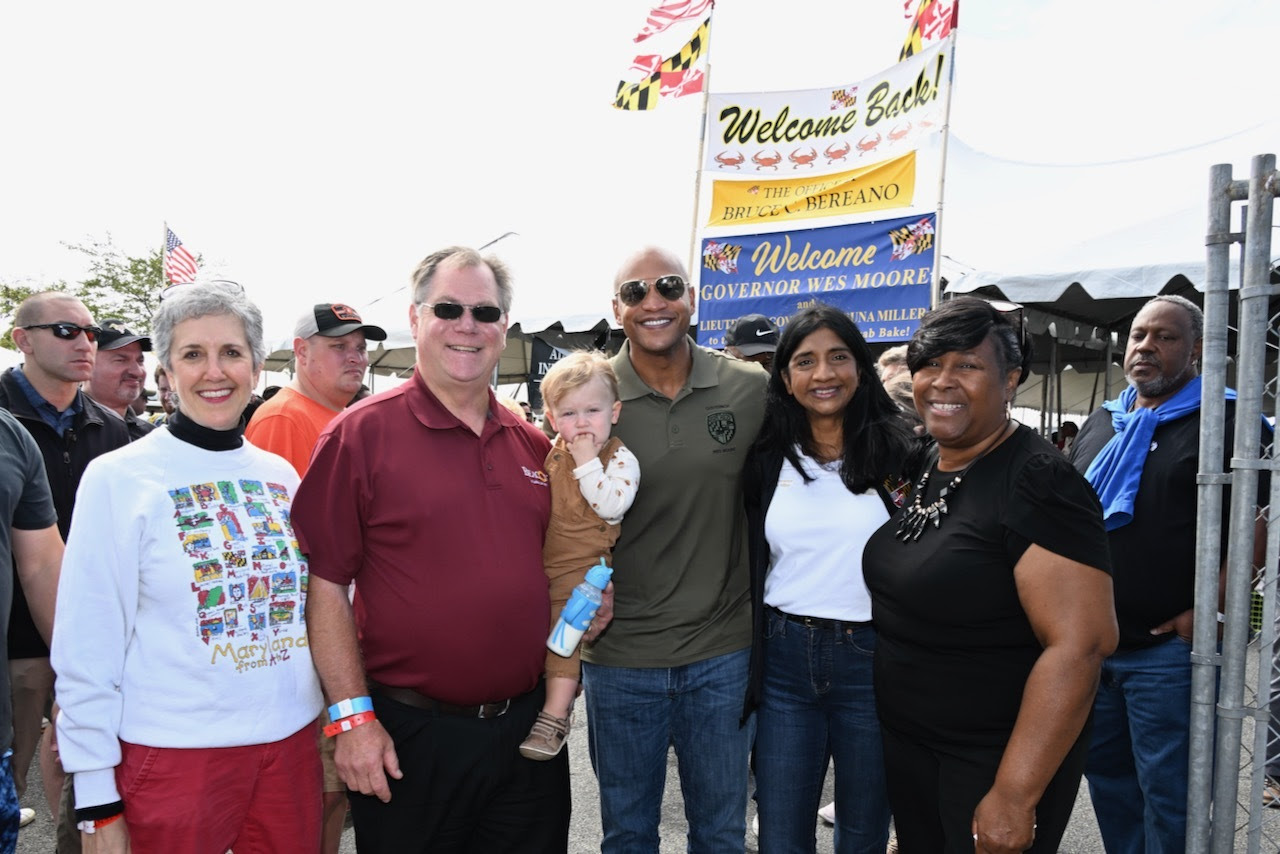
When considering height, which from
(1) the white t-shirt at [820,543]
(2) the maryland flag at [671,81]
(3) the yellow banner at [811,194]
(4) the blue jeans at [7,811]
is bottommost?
(4) the blue jeans at [7,811]

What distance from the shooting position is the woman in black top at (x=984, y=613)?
1.94 metres

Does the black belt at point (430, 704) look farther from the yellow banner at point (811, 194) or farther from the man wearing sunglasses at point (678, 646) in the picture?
the yellow banner at point (811, 194)

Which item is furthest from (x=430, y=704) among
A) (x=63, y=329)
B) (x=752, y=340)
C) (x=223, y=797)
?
(x=752, y=340)

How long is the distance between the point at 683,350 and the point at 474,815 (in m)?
1.69

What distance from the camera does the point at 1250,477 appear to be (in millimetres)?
2268

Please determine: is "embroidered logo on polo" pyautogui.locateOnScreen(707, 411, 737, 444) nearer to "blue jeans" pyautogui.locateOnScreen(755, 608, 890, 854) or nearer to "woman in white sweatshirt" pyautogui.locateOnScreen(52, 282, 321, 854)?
"blue jeans" pyautogui.locateOnScreen(755, 608, 890, 854)

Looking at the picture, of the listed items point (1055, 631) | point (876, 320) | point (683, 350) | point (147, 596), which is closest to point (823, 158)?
point (876, 320)

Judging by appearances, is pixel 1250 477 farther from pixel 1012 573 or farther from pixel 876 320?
pixel 876 320

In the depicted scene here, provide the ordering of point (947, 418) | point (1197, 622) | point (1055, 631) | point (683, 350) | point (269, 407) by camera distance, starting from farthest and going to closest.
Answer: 1. point (269, 407)
2. point (683, 350)
3. point (1197, 622)
4. point (947, 418)
5. point (1055, 631)

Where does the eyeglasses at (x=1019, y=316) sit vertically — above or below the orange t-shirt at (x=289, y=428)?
Answer: above

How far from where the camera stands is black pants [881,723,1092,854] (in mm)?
2074

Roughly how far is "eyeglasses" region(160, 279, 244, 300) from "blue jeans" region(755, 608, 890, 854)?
6.51 ft

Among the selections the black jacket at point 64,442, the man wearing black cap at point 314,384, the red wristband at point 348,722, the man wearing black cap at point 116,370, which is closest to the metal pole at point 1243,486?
the red wristband at point 348,722

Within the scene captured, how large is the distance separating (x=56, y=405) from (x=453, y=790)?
9.83 ft
